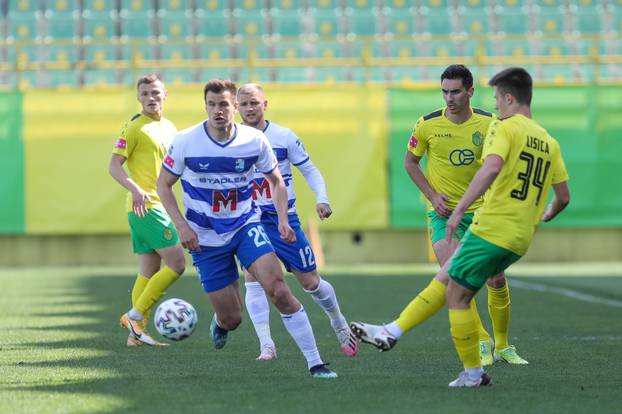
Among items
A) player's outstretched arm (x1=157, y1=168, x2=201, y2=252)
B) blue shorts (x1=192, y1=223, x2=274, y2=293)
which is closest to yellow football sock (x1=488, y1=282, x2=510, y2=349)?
blue shorts (x1=192, y1=223, x2=274, y2=293)

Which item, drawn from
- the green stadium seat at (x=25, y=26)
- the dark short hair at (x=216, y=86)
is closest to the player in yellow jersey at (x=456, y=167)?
the dark short hair at (x=216, y=86)

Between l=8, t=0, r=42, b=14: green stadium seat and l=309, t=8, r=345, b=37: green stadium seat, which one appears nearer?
l=309, t=8, r=345, b=37: green stadium seat

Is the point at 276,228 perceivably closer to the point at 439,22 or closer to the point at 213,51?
the point at 213,51

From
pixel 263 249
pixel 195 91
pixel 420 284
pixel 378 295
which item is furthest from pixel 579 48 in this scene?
pixel 263 249

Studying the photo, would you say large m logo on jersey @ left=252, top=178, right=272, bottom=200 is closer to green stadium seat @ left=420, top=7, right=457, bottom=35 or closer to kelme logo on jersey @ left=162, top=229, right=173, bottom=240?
kelme logo on jersey @ left=162, top=229, right=173, bottom=240

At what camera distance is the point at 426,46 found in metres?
25.9

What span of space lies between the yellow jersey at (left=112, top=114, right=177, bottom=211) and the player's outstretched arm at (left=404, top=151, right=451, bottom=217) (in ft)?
6.84

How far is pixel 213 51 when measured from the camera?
2606 cm

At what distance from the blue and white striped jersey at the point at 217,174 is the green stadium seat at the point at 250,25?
1911 cm

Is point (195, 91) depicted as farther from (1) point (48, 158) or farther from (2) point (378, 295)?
(2) point (378, 295)

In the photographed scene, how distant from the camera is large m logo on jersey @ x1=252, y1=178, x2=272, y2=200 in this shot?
931cm

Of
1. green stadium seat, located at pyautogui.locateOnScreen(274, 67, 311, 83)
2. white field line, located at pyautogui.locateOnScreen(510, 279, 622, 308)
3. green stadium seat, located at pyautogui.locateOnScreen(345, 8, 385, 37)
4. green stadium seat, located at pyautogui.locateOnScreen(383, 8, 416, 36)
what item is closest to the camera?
white field line, located at pyautogui.locateOnScreen(510, 279, 622, 308)

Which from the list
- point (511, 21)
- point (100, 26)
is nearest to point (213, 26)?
point (100, 26)

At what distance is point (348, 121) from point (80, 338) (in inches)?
572
